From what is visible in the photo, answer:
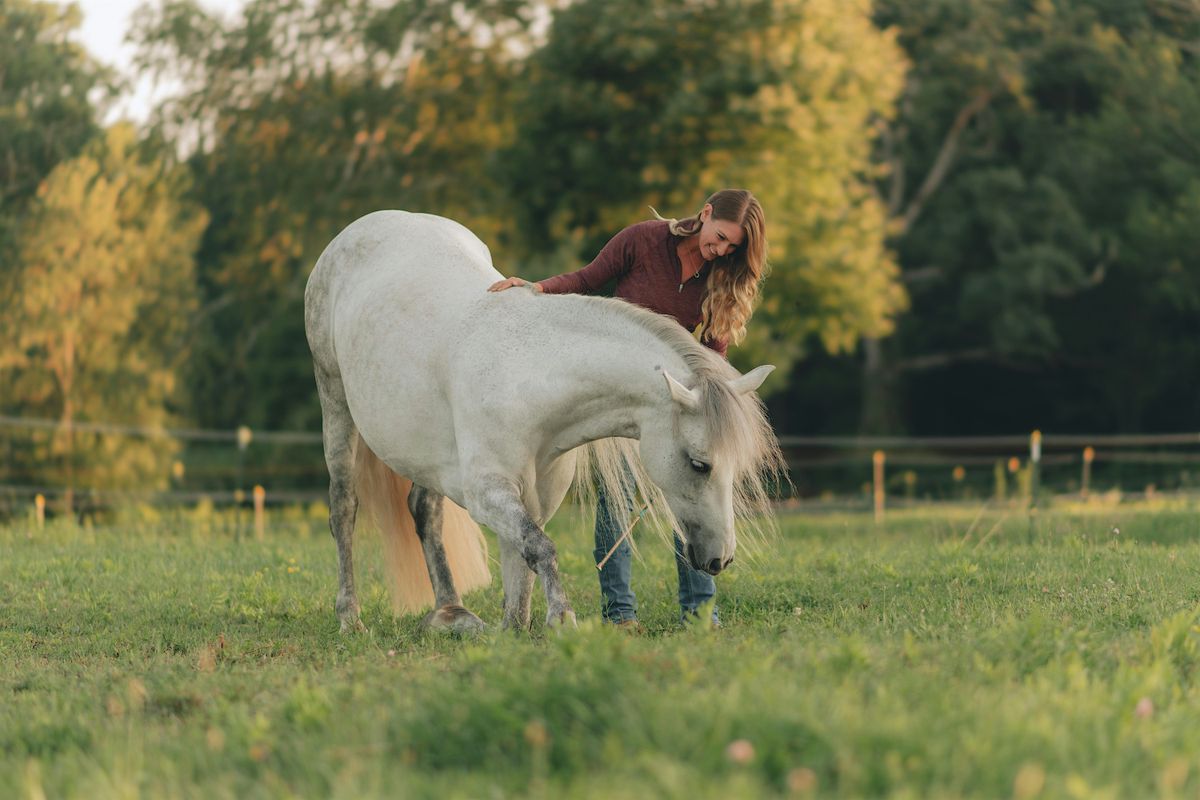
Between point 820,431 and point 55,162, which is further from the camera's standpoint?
point 820,431

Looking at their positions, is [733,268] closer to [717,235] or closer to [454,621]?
[717,235]

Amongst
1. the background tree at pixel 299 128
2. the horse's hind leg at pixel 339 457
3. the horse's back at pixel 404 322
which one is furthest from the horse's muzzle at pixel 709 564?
the background tree at pixel 299 128

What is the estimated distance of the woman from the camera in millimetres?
6074

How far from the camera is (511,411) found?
18.7ft

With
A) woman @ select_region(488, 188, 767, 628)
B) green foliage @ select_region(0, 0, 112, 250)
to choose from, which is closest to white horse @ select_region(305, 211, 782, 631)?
woman @ select_region(488, 188, 767, 628)

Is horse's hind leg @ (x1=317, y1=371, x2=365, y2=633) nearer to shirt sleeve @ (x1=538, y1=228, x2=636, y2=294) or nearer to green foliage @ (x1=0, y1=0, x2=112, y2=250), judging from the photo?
shirt sleeve @ (x1=538, y1=228, x2=636, y2=294)

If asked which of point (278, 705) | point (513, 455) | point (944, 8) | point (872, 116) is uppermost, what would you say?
point (944, 8)

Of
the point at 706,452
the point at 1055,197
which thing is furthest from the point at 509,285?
the point at 1055,197

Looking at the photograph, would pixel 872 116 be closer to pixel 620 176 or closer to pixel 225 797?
pixel 620 176

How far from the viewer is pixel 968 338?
33156 millimetres

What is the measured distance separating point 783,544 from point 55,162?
13337 millimetres

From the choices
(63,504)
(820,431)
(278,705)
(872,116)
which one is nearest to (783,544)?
(278,705)

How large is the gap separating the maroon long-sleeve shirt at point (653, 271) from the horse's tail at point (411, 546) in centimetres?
157

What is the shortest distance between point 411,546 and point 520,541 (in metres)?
1.61
